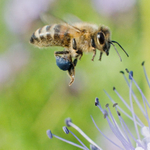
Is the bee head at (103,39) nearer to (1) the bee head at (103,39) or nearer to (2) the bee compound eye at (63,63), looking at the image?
(1) the bee head at (103,39)

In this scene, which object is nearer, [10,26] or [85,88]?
[85,88]

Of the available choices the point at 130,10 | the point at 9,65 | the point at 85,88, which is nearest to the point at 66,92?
the point at 85,88

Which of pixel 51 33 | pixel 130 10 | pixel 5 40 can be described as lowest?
pixel 51 33

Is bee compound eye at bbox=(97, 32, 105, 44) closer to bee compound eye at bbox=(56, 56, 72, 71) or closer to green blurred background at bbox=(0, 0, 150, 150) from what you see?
bee compound eye at bbox=(56, 56, 72, 71)

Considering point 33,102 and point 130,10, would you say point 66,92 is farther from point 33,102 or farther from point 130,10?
point 130,10

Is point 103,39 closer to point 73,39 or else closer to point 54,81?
point 73,39

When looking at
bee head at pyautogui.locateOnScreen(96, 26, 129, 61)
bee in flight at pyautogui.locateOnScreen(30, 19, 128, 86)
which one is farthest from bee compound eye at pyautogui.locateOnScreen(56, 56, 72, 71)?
bee head at pyautogui.locateOnScreen(96, 26, 129, 61)

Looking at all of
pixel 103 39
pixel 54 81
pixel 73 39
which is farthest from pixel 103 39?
pixel 54 81
